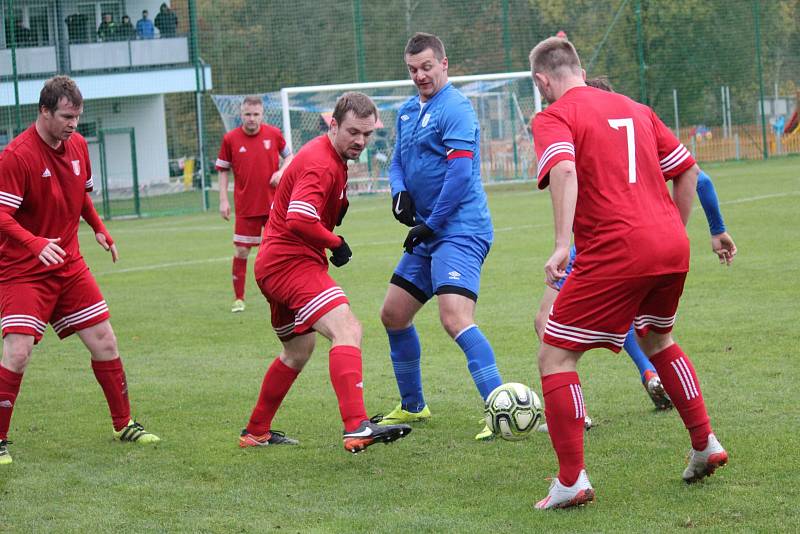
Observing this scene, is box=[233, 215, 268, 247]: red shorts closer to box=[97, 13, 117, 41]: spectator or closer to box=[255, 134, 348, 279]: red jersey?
box=[255, 134, 348, 279]: red jersey

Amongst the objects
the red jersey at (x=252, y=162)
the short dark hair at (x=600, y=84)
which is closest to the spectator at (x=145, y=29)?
the red jersey at (x=252, y=162)

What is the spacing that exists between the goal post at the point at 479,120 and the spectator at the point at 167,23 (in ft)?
21.5

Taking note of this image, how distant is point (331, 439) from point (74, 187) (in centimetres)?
214

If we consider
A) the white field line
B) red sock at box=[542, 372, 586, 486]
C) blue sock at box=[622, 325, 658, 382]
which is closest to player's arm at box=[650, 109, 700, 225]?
red sock at box=[542, 372, 586, 486]

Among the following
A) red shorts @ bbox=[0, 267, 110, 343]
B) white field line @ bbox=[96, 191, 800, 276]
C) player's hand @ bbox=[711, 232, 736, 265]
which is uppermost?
player's hand @ bbox=[711, 232, 736, 265]

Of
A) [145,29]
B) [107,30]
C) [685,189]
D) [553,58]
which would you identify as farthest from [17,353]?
[145,29]

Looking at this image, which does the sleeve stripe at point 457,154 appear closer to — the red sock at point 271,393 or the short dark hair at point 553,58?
the short dark hair at point 553,58

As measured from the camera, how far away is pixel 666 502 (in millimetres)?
4562

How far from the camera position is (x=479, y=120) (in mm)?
27312

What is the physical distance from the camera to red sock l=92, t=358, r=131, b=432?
6293 millimetres

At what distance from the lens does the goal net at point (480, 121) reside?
26.7m

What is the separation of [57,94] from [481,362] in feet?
9.20

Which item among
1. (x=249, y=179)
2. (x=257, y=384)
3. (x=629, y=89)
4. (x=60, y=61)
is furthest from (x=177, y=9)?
(x=257, y=384)

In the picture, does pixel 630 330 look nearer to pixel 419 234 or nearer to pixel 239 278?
pixel 419 234
